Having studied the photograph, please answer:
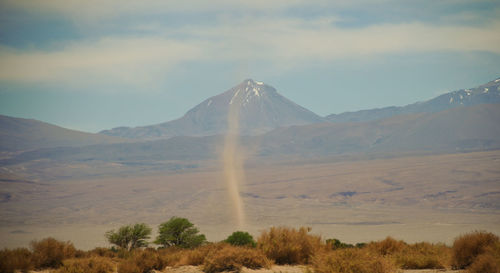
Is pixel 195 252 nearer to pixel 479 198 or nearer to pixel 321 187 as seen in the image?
pixel 479 198

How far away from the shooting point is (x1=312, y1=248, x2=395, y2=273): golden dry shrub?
13938mm

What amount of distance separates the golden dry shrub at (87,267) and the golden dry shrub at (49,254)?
5.15ft

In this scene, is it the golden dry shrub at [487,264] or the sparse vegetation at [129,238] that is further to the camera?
the sparse vegetation at [129,238]

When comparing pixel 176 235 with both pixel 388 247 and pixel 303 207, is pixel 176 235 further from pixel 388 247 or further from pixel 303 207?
pixel 303 207

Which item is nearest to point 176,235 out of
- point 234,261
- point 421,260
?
point 234,261

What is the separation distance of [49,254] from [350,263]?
1113 cm

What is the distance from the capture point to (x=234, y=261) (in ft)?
53.7

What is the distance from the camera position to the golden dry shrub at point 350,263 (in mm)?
13938

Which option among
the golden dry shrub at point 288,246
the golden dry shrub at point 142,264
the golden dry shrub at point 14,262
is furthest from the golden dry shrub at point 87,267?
the golden dry shrub at point 288,246

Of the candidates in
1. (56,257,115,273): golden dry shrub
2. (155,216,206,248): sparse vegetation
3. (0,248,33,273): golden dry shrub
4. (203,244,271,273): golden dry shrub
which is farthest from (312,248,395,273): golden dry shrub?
(155,216,206,248): sparse vegetation

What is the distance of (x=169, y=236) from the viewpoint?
36156 mm

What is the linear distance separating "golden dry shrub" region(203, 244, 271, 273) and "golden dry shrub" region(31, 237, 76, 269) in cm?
607

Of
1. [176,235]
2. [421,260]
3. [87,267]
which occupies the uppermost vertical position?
[87,267]

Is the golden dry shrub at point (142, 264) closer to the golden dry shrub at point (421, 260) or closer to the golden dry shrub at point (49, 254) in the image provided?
the golden dry shrub at point (49, 254)
